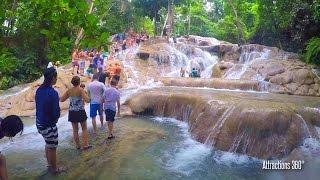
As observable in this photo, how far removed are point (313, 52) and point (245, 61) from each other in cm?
582

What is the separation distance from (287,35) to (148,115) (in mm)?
15248

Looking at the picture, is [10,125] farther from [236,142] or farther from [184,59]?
[184,59]

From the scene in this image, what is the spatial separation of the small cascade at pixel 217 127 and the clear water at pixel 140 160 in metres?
0.23

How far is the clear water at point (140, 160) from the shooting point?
6.86 metres

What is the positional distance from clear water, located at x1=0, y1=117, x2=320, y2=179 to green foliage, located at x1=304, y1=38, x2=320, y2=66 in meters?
11.8

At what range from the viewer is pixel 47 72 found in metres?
6.05

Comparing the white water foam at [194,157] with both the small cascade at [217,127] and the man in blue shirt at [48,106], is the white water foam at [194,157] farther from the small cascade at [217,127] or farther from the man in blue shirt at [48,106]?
the man in blue shirt at [48,106]

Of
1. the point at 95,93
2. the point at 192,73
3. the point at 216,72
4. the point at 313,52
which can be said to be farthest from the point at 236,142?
the point at 216,72

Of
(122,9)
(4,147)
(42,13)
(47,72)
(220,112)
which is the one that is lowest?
(4,147)

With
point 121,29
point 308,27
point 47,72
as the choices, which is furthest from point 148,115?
point 121,29

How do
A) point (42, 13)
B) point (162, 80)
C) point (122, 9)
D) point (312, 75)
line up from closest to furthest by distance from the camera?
point (42, 13), point (312, 75), point (162, 80), point (122, 9)

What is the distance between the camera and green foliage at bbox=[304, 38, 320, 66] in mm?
18938

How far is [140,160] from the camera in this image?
768 centimetres

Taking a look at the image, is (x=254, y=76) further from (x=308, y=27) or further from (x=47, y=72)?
(x=47, y=72)
